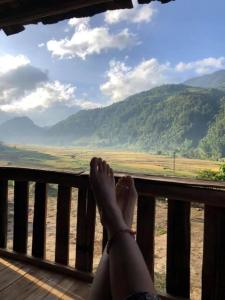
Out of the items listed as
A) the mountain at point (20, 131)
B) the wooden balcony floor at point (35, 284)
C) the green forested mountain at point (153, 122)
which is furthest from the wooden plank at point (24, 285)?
the mountain at point (20, 131)

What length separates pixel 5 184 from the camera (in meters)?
2.42

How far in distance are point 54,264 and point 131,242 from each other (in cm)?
132

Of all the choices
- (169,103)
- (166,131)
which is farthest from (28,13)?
(169,103)

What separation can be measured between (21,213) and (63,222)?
1.24 ft

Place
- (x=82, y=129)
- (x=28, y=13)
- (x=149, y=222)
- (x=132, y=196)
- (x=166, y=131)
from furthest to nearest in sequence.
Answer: (x=82, y=129) → (x=166, y=131) → (x=28, y=13) → (x=149, y=222) → (x=132, y=196)

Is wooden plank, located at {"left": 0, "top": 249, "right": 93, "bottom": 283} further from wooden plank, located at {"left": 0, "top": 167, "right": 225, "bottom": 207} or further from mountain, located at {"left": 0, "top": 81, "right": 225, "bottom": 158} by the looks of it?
mountain, located at {"left": 0, "top": 81, "right": 225, "bottom": 158}

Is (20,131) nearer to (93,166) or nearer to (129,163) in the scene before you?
(129,163)

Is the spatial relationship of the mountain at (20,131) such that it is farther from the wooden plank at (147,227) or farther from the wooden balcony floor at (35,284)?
the wooden plank at (147,227)

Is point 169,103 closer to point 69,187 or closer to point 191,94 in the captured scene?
point 191,94

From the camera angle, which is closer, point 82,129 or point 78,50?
point 82,129

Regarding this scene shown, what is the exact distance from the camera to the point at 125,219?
1.36 meters

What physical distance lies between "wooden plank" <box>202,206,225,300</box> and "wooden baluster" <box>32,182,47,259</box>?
1102mm

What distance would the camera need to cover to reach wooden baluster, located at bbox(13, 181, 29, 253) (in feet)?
7.68

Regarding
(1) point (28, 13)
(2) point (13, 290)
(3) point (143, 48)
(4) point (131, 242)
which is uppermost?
(3) point (143, 48)
